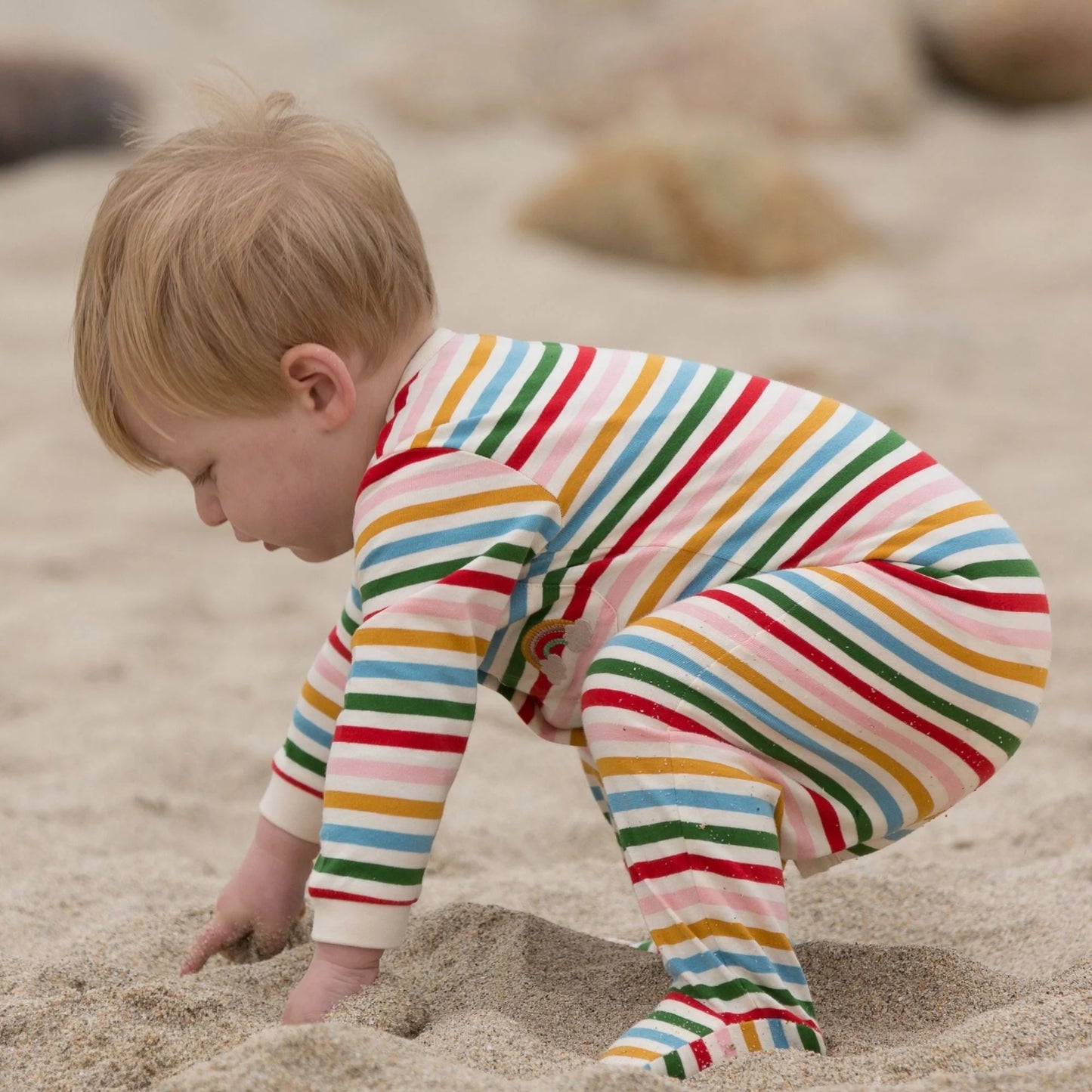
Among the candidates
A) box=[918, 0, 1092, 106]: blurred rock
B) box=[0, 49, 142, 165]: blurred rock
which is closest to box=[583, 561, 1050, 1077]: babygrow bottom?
box=[0, 49, 142, 165]: blurred rock

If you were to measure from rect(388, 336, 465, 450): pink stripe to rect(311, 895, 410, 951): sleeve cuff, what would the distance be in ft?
1.52

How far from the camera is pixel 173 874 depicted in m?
2.05

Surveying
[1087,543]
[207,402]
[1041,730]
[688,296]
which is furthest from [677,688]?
[688,296]

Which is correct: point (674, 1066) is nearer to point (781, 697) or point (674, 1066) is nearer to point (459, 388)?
point (781, 697)

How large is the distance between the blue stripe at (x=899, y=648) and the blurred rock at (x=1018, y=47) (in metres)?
7.26

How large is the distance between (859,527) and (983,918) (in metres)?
0.60

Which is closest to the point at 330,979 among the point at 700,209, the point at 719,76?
the point at 700,209

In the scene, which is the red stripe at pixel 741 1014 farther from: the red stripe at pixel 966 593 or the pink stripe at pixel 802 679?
the red stripe at pixel 966 593

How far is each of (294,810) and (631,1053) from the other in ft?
1.89

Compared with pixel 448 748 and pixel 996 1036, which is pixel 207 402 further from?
pixel 996 1036

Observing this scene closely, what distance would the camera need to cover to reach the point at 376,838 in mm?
1475

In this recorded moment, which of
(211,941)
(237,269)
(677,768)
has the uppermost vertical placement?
(237,269)

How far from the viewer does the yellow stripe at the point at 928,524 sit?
1534 millimetres

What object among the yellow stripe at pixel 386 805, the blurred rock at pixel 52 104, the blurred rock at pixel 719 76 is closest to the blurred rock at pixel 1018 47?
the blurred rock at pixel 719 76
